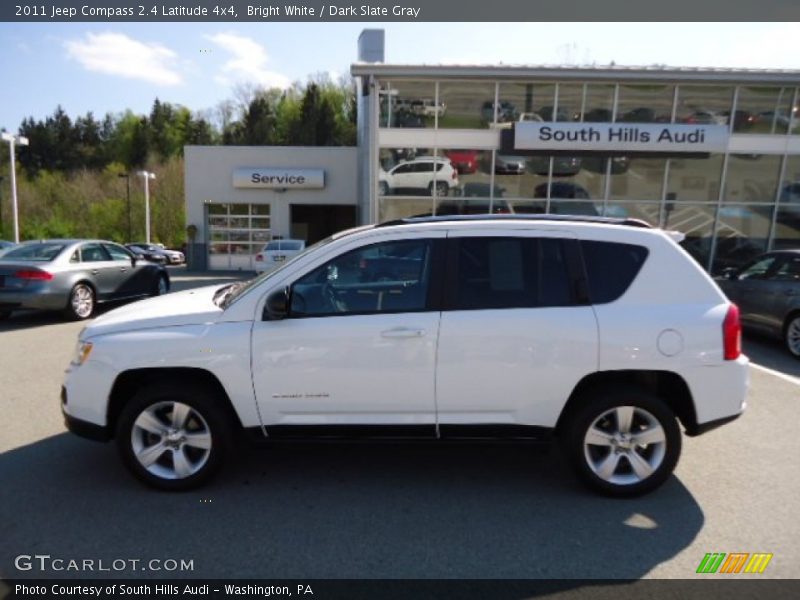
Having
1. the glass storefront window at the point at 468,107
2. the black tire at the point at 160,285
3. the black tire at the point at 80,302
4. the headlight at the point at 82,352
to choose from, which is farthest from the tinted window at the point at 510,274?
the glass storefront window at the point at 468,107

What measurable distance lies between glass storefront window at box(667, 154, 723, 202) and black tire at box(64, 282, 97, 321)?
16447 mm

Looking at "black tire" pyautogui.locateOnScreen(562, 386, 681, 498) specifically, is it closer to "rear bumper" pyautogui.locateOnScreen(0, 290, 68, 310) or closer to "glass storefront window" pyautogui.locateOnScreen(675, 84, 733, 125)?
"rear bumper" pyautogui.locateOnScreen(0, 290, 68, 310)

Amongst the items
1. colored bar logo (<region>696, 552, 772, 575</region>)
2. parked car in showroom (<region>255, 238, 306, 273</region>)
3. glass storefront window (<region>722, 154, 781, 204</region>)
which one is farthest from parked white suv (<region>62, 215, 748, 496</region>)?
glass storefront window (<region>722, 154, 781, 204</region>)

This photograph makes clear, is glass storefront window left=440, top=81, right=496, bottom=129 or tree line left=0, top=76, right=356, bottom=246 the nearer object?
glass storefront window left=440, top=81, right=496, bottom=129

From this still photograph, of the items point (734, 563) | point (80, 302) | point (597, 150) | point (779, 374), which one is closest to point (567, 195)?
point (597, 150)

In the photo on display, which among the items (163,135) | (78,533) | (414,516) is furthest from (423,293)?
(163,135)

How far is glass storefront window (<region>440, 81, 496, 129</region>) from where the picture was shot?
16.2 metres

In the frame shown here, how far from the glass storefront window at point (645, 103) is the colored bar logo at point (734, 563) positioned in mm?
15965

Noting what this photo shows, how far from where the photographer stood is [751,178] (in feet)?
54.3

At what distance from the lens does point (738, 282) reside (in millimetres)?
8414

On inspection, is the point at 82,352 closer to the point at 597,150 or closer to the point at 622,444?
the point at 622,444

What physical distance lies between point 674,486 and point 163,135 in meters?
83.4

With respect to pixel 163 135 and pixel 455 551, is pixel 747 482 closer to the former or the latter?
pixel 455 551

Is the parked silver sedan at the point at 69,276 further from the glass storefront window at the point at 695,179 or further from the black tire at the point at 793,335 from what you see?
the glass storefront window at the point at 695,179
